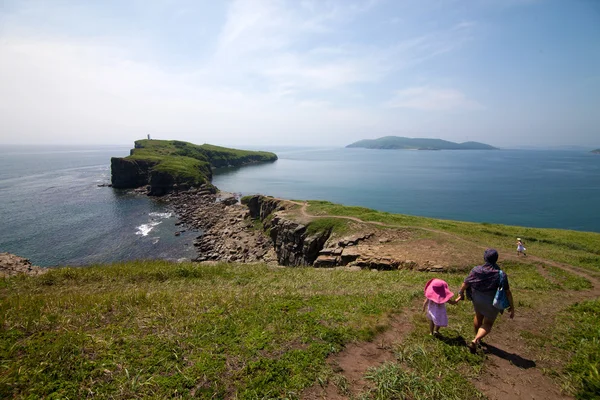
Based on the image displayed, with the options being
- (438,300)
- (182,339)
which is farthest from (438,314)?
(182,339)

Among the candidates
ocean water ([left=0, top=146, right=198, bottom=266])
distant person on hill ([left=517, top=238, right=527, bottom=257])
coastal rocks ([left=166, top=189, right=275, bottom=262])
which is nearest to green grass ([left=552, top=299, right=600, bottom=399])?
distant person on hill ([left=517, top=238, right=527, bottom=257])

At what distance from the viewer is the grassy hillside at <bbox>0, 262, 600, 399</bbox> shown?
7.23 meters

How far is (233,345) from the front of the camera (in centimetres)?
893

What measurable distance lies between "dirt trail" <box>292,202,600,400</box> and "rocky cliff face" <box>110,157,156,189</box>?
412ft

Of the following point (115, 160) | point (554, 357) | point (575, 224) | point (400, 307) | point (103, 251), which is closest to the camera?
point (554, 357)

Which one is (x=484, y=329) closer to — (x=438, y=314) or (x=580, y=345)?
(x=438, y=314)

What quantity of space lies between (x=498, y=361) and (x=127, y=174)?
132m

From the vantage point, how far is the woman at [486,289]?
8.57 m

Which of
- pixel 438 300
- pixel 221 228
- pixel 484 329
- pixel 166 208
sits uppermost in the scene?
pixel 438 300

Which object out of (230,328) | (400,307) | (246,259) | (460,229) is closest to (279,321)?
(230,328)

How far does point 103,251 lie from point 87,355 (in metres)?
52.5

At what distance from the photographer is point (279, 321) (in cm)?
1048

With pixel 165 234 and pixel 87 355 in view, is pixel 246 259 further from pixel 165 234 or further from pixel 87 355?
pixel 87 355

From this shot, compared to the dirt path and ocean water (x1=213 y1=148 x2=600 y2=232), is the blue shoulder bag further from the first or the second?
ocean water (x1=213 y1=148 x2=600 y2=232)
